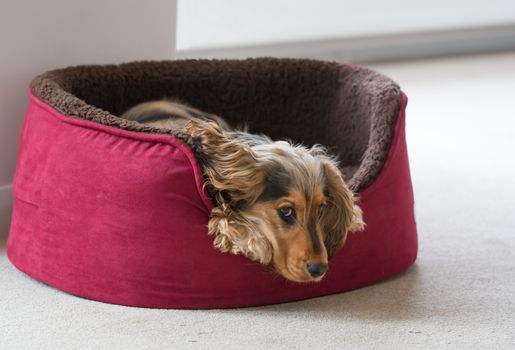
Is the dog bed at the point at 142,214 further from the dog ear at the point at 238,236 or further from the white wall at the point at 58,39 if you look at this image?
the white wall at the point at 58,39

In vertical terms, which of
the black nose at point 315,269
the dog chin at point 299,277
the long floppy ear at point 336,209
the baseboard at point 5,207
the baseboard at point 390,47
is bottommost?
the baseboard at point 390,47

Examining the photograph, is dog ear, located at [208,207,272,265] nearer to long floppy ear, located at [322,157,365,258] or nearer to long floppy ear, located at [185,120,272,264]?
long floppy ear, located at [185,120,272,264]

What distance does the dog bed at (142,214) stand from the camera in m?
2.31

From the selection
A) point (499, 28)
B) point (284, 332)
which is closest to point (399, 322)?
point (284, 332)

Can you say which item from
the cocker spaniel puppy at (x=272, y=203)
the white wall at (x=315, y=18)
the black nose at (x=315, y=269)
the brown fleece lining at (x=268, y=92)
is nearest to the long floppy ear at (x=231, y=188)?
the cocker spaniel puppy at (x=272, y=203)

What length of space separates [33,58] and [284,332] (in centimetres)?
128

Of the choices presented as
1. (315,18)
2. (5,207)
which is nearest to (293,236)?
(5,207)

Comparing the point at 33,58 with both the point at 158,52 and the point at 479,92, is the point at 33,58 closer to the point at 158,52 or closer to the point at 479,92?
the point at 158,52

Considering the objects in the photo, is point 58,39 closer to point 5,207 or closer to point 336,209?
point 5,207

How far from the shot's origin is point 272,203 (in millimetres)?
2293

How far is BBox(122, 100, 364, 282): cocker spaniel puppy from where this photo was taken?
227 centimetres

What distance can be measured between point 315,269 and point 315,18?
303 cm

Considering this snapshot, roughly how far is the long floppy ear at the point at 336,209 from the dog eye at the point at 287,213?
128 millimetres

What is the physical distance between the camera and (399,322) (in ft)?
7.84
